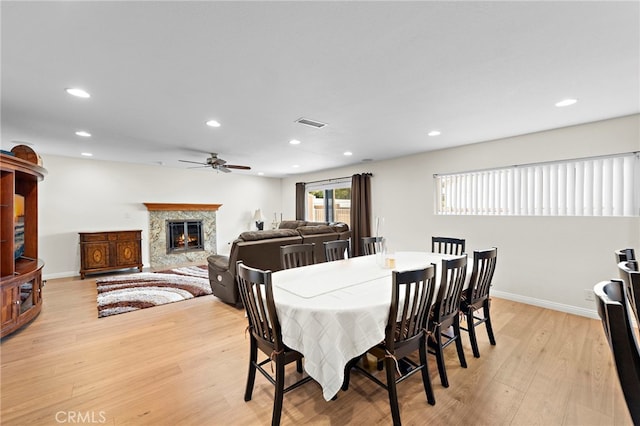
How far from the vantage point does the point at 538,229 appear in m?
3.72

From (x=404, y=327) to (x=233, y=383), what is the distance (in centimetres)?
141

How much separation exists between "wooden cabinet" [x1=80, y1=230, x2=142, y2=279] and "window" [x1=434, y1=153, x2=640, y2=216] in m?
6.10

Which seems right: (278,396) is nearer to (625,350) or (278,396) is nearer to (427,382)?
(427,382)

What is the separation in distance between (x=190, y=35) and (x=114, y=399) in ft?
8.20

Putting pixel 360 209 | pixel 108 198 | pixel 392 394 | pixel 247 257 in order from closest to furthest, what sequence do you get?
pixel 392 394 < pixel 247 257 < pixel 108 198 < pixel 360 209

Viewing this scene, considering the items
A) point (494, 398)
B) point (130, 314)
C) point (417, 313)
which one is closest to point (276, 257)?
point (130, 314)

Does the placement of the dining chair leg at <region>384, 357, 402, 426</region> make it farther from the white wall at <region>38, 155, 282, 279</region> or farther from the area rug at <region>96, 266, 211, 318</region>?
the white wall at <region>38, 155, 282, 279</region>

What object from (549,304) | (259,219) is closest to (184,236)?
(259,219)

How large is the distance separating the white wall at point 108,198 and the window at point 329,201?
2.09 m

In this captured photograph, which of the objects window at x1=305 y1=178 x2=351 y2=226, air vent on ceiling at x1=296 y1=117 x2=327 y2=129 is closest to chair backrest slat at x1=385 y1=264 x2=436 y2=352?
air vent on ceiling at x1=296 y1=117 x2=327 y2=129

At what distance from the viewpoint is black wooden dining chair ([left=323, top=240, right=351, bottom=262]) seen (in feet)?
10.2

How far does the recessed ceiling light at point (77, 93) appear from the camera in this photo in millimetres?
2373

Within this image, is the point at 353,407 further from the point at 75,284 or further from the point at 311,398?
the point at 75,284

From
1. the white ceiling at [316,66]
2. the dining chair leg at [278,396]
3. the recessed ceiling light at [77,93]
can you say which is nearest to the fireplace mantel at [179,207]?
the white ceiling at [316,66]
